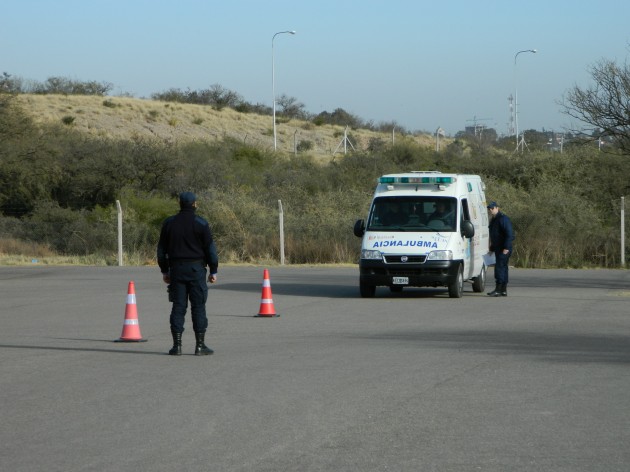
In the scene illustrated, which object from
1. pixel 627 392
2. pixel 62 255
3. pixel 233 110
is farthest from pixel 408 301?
pixel 233 110

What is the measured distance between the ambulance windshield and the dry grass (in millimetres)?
57877

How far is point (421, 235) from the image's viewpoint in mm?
20500

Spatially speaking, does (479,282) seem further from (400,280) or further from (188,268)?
(188,268)

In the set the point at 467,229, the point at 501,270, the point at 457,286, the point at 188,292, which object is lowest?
the point at 457,286

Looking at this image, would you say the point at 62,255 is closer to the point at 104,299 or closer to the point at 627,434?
the point at 104,299

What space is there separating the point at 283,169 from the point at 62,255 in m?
23.8

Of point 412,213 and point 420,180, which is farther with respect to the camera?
point 420,180

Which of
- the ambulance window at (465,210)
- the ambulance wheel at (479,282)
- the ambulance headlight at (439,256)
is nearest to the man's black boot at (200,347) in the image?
the ambulance headlight at (439,256)

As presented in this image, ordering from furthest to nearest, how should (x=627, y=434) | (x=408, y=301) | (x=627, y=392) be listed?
1. (x=408, y=301)
2. (x=627, y=392)
3. (x=627, y=434)

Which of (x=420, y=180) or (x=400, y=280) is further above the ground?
(x=420, y=180)

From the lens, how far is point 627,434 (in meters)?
7.97

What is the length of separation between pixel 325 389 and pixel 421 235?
10.7 m

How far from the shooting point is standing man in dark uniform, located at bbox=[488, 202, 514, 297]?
20953 millimetres

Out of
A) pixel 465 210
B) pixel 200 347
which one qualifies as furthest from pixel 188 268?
pixel 465 210
